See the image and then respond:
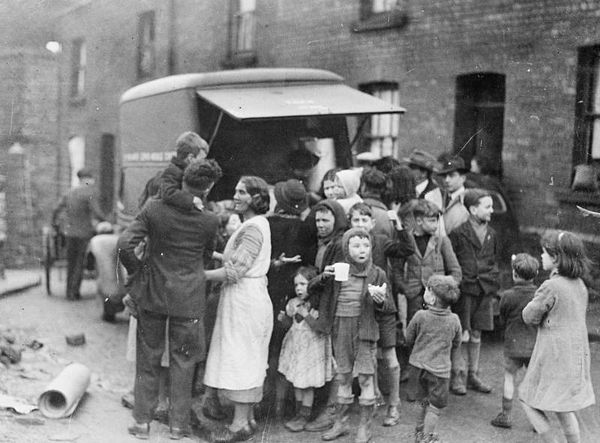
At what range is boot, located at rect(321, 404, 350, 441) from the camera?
5727mm

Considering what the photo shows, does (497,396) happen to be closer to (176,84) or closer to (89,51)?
(176,84)

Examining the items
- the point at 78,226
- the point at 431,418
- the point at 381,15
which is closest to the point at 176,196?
the point at 431,418

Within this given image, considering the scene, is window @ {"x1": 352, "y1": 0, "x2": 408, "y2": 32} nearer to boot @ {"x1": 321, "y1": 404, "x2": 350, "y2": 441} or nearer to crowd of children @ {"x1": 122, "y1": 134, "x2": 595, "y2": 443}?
crowd of children @ {"x1": 122, "y1": 134, "x2": 595, "y2": 443}

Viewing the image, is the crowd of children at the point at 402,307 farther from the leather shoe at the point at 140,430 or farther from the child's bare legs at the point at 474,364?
the leather shoe at the point at 140,430

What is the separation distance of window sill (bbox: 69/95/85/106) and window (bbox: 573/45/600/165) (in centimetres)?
1482

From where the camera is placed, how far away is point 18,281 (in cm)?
1254

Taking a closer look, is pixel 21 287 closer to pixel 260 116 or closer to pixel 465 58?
pixel 260 116

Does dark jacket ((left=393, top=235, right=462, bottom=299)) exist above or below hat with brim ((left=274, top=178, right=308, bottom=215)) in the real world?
below

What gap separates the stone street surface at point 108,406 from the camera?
5.71 metres

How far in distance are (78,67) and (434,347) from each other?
1879 centimetres

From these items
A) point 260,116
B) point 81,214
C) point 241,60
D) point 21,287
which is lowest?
point 21,287

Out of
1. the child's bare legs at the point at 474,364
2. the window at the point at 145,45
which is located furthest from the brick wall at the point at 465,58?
the child's bare legs at the point at 474,364

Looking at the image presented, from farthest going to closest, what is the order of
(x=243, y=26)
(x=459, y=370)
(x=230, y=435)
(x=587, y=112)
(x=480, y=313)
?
(x=243, y=26)
(x=587, y=112)
(x=480, y=313)
(x=459, y=370)
(x=230, y=435)

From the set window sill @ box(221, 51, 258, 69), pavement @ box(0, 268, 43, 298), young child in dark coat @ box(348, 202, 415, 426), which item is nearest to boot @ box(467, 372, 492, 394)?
young child in dark coat @ box(348, 202, 415, 426)
